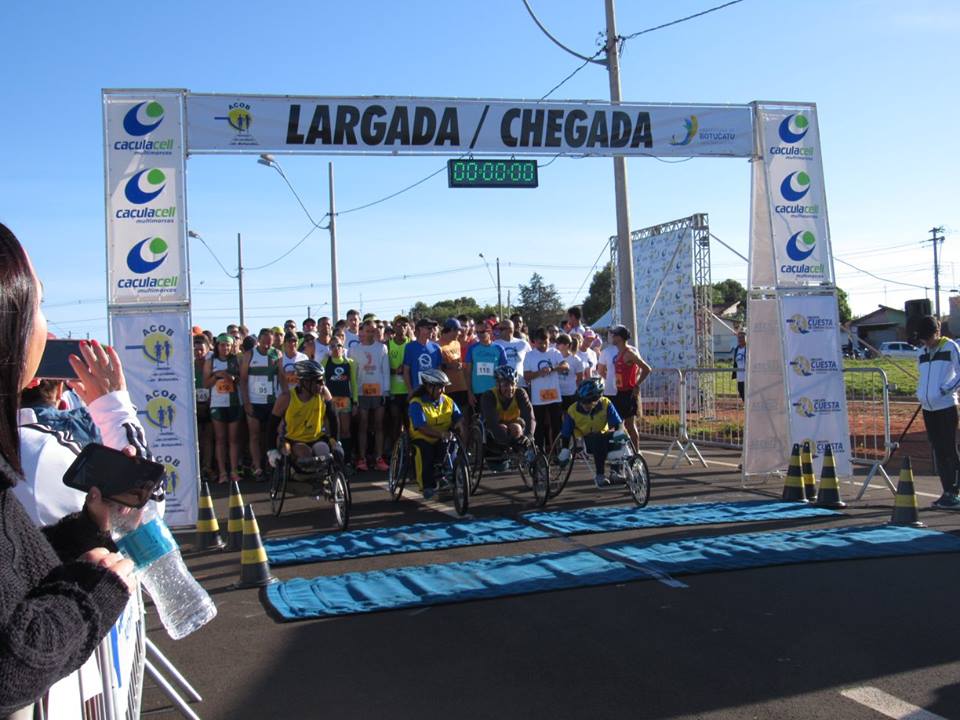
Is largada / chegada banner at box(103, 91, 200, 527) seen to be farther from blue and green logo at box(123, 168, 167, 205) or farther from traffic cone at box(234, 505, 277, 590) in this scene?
traffic cone at box(234, 505, 277, 590)

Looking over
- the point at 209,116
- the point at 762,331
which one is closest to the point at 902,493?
the point at 762,331

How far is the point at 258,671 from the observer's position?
5.05m

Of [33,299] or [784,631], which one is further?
[784,631]

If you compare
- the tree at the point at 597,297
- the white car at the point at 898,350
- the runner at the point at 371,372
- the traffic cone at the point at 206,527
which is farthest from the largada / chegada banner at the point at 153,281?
the tree at the point at 597,297

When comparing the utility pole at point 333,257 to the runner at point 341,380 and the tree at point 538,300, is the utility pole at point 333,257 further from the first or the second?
the tree at point 538,300

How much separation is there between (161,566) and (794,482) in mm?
8599

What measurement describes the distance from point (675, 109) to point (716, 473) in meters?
5.06

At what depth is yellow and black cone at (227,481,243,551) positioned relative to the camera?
25.9 feet

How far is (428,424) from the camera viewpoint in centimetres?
966

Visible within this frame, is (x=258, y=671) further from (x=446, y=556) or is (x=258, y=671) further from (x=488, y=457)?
(x=488, y=457)

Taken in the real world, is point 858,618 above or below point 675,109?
below

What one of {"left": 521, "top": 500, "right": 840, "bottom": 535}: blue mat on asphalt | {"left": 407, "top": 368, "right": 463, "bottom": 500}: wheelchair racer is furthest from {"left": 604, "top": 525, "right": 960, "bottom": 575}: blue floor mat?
{"left": 407, "top": 368, "right": 463, "bottom": 500}: wheelchair racer

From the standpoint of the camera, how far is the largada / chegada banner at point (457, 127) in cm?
941

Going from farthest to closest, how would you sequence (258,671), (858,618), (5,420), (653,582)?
1. (653,582)
2. (858,618)
3. (258,671)
4. (5,420)
